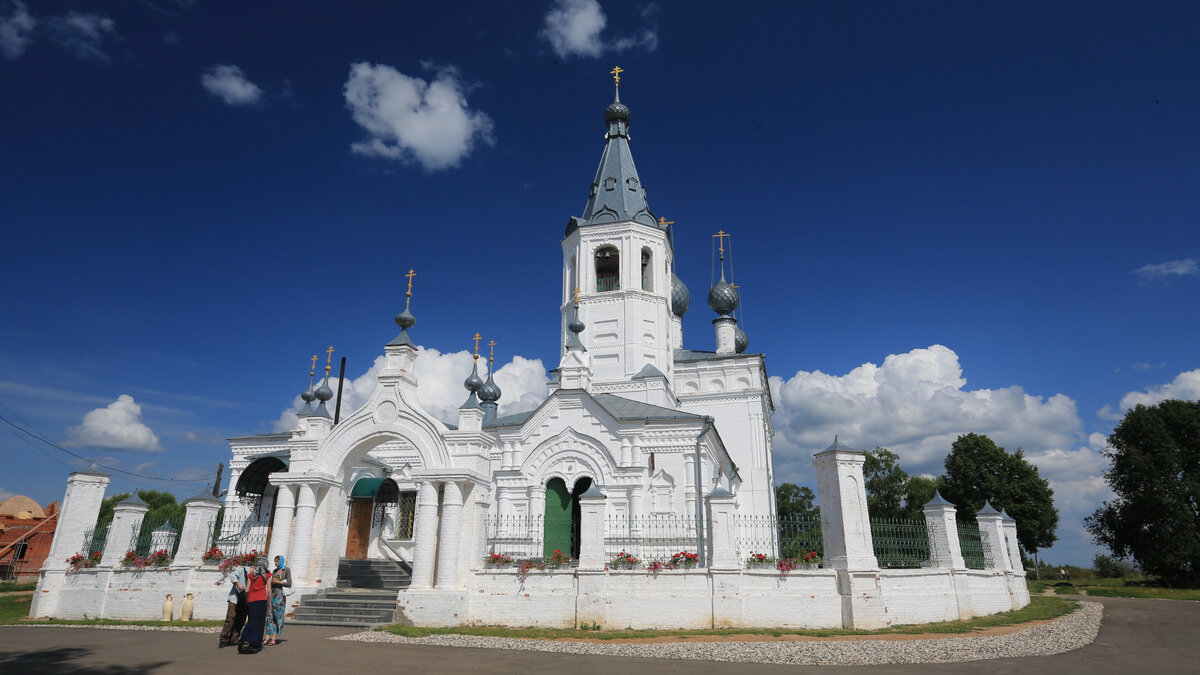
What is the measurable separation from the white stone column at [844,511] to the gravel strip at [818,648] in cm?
173

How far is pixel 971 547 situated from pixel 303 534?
48.2ft

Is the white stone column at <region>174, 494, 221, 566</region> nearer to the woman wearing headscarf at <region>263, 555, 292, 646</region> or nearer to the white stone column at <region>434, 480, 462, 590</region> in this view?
the woman wearing headscarf at <region>263, 555, 292, 646</region>

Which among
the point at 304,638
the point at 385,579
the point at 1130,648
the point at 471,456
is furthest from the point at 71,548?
the point at 1130,648

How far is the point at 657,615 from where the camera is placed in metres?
12.0

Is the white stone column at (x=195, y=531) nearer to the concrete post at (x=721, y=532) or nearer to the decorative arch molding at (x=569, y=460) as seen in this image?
the decorative arch molding at (x=569, y=460)

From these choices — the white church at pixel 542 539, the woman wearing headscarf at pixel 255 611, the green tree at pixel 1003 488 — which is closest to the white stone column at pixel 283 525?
the white church at pixel 542 539

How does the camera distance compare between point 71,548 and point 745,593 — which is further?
point 71,548

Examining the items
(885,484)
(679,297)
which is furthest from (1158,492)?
(679,297)

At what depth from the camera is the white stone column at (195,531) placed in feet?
44.8

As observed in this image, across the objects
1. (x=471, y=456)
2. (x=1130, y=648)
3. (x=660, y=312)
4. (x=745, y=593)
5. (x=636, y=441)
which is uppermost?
(x=660, y=312)

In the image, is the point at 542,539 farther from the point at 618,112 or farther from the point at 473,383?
the point at 618,112

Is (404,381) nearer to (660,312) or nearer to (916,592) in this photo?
(916,592)

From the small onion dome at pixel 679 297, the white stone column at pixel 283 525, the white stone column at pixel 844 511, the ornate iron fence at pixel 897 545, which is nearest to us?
the white stone column at pixel 844 511

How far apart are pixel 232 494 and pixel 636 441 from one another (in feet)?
45.6
